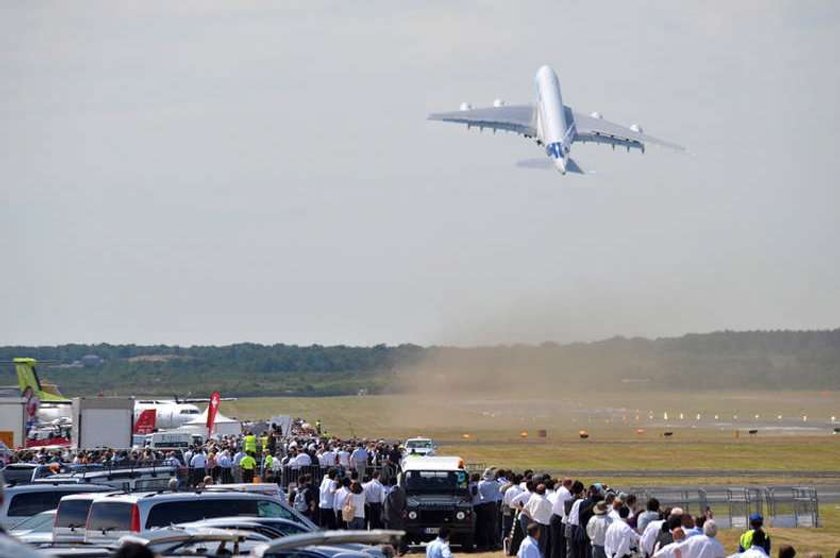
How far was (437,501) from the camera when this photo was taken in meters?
34.5

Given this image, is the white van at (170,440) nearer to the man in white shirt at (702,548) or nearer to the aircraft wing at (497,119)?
the aircraft wing at (497,119)

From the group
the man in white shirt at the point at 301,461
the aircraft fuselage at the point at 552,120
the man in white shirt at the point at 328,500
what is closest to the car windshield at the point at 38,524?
the man in white shirt at the point at 328,500

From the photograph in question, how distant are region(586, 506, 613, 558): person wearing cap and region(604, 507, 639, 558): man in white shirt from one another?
1183 mm

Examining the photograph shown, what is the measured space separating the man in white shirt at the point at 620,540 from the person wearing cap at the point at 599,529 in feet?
3.88

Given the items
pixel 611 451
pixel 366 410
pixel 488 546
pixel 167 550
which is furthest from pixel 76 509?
pixel 366 410

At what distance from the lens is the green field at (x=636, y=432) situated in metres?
58.8

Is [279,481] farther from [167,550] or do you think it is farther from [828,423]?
[828,423]

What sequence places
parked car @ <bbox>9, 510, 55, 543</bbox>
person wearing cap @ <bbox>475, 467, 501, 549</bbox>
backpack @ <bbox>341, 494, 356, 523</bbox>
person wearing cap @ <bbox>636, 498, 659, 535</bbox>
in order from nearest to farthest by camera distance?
person wearing cap @ <bbox>636, 498, 659, 535</bbox> < parked car @ <bbox>9, 510, 55, 543</bbox> < backpack @ <bbox>341, 494, 356, 523</bbox> < person wearing cap @ <bbox>475, 467, 501, 549</bbox>

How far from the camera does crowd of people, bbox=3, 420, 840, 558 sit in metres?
21.7

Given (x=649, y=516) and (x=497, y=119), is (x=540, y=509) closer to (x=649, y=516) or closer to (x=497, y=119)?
(x=649, y=516)

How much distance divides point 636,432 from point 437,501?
206 feet

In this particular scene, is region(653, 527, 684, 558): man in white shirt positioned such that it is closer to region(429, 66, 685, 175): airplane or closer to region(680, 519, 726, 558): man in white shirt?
region(680, 519, 726, 558): man in white shirt

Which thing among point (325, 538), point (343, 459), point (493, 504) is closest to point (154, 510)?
point (325, 538)

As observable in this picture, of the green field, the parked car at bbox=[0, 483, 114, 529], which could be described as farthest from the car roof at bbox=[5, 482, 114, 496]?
the green field
